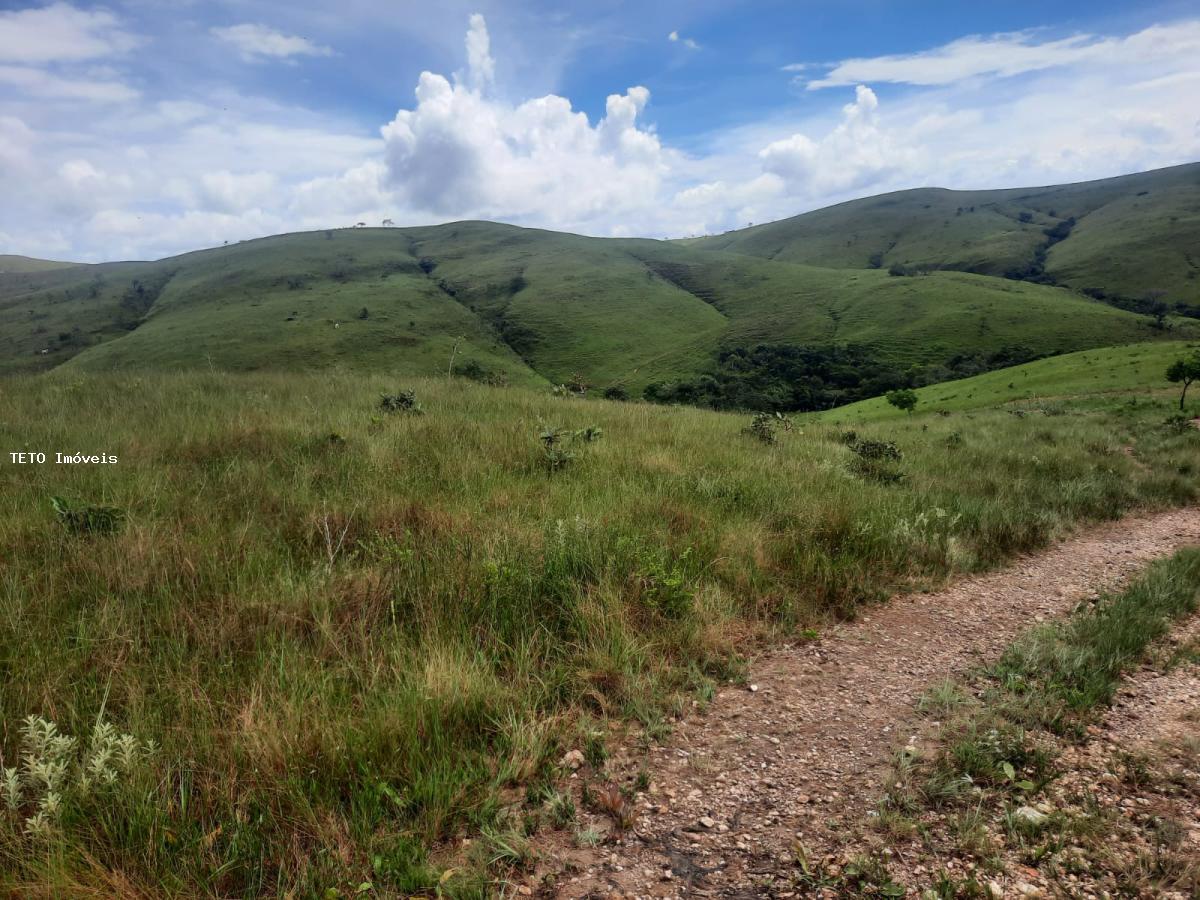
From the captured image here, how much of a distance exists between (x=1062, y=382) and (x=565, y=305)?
9765 cm

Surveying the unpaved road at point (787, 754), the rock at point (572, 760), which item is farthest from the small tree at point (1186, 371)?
the rock at point (572, 760)

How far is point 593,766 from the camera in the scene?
3006 millimetres

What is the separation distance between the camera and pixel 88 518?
4664 millimetres

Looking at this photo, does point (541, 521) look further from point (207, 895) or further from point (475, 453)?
point (207, 895)

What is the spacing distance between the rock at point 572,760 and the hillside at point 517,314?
7354 cm

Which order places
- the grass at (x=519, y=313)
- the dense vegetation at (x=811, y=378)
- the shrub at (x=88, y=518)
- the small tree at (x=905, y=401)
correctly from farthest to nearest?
the grass at (x=519, y=313) → the dense vegetation at (x=811, y=378) → the small tree at (x=905, y=401) → the shrub at (x=88, y=518)

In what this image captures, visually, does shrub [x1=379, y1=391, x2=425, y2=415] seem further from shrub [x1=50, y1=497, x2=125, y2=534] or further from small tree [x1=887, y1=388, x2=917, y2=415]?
small tree [x1=887, y1=388, x2=917, y2=415]

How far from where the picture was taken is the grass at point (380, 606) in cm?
237

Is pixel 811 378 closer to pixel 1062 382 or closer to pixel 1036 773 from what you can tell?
pixel 1062 382

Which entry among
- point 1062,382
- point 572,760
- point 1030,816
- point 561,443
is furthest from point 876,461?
point 1062,382

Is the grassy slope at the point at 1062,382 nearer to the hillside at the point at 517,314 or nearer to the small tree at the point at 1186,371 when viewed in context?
the small tree at the point at 1186,371

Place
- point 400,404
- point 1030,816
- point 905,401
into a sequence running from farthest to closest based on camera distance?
point 905,401 → point 400,404 → point 1030,816

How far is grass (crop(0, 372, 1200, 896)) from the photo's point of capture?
237cm

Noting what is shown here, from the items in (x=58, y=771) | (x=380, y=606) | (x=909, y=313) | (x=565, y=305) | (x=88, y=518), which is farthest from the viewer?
(x=565, y=305)
